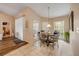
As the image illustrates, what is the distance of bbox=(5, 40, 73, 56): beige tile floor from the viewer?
7.11 feet

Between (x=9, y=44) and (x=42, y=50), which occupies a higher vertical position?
(x=9, y=44)

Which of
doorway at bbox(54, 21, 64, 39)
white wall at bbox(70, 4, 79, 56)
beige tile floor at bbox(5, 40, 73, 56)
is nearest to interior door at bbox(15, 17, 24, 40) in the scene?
beige tile floor at bbox(5, 40, 73, 56)

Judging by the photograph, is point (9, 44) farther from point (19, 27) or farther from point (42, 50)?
point (42, 50)

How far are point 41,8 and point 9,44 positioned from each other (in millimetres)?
885

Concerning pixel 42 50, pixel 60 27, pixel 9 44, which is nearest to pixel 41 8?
pixel 60 27

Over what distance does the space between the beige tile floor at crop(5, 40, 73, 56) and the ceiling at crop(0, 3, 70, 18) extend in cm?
54

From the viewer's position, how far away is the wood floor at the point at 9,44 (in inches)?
83.8

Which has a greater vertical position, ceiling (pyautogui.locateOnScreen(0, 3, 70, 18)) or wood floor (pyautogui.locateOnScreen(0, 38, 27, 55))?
ceiling (pyautogui.locateOnScreen(0, 3, 70, 18))

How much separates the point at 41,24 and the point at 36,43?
1.20 feet

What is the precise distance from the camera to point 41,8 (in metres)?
2.20

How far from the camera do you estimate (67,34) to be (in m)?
2.20

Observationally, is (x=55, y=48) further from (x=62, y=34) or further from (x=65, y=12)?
(x=65, y=12)

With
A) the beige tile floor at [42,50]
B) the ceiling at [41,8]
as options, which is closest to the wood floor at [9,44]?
the beige tile floor at [42,50]

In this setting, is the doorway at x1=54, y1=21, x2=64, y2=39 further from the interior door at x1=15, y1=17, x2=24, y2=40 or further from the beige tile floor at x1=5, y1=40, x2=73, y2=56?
the interior door at x1=15, y1=17, x2=24, y2=40
